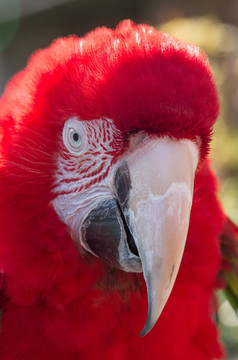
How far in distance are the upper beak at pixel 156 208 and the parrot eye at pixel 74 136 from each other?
0.10m

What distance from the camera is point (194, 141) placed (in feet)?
2.59

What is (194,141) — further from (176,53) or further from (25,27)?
(25,27)

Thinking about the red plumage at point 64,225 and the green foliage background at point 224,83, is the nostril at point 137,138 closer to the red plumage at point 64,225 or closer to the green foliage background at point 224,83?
the red plumage at point 64,225

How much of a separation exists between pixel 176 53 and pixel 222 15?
12.3ft

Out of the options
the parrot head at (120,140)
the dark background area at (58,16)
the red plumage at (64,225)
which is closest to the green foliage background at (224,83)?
the red plumage at (64,225)

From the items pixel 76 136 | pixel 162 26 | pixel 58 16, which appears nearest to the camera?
pixel 76 136

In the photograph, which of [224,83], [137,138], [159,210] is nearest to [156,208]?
[159,210]

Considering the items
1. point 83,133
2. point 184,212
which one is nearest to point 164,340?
point 184,212

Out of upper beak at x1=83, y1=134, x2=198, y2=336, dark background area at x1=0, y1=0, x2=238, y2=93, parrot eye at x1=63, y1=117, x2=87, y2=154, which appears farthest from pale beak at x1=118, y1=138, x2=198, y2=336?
dark background area at x1=0, y1=0, x2=238, y2=93

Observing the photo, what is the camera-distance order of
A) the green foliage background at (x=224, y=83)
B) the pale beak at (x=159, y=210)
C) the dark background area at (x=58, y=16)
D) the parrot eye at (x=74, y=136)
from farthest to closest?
1. the dark background area at (x=58, y=16)
2. the green foliage background at (x=224, y=83)
3. the parrot eye at (x=74, y=136)
4. the pale beak at (x=159, y=210)

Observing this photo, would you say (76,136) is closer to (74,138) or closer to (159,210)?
(74,138)

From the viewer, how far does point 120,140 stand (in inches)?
30.8

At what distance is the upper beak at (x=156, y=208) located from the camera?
723mm

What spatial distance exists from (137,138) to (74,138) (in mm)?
147
